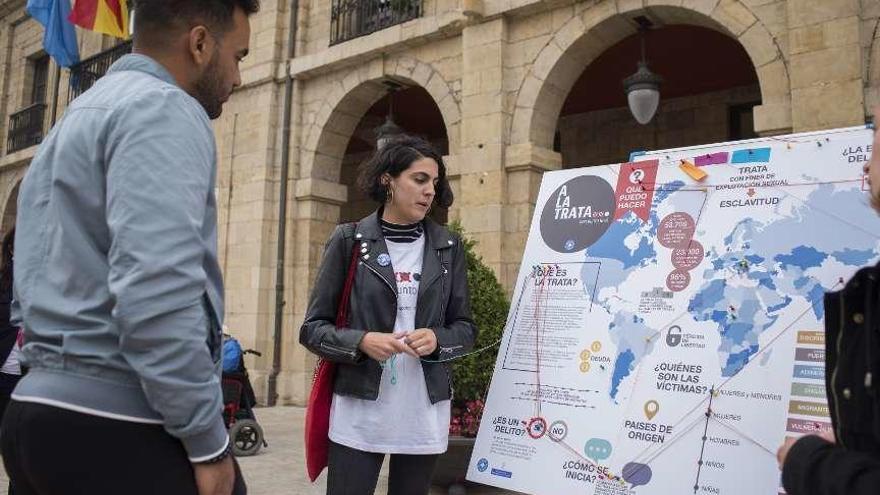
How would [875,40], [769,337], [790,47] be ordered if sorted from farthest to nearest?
1. [790,47]
2. [875,40]
3. [769,337]

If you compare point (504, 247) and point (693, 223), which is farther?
point (504, 247)

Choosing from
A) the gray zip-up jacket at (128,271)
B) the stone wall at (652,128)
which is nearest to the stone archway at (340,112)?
the stone wall at (652,128)

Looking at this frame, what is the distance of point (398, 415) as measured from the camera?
2.42 meters

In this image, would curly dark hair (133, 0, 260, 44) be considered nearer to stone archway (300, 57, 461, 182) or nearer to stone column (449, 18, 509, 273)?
stone column (449, 18, 509, 273)

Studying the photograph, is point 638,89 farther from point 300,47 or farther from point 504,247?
point 300,47

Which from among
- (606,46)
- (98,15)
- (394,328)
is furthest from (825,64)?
(98,15)

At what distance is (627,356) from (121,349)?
2027 millimetres

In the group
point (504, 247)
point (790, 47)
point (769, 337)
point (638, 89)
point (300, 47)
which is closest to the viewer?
point (769, 337)

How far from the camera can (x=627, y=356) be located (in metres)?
2.74

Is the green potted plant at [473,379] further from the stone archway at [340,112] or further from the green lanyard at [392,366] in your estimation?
the stone archway at [340,112]

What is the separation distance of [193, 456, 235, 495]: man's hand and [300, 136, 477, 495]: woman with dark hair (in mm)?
1036

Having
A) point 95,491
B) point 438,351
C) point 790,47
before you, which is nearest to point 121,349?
point 95,491

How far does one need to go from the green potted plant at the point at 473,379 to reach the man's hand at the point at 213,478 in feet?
11.5

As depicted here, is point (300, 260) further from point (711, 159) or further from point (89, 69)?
point (711, 159)
